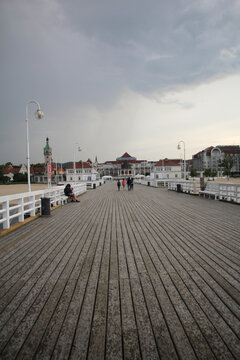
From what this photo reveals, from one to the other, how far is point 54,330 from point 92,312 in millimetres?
502

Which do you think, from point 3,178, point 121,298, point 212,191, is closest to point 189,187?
point 212,191

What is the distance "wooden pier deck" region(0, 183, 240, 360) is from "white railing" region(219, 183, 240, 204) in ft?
24.2

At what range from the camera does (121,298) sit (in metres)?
2.97

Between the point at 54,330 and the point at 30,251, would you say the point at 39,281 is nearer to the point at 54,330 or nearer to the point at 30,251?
the point at 54,330

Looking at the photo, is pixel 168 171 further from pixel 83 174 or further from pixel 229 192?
pixel 229 192

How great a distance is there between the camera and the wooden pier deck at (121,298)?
7.11 feet

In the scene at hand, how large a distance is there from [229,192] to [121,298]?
498 inches

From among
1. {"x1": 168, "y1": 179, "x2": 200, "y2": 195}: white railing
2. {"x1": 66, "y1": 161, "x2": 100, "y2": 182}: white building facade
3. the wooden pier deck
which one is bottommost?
the wooden pier deck

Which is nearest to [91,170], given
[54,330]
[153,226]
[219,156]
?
[153,226]

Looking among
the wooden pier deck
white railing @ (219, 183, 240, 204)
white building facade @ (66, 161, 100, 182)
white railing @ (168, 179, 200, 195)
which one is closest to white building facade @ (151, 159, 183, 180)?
white building facade @ (66, 161, 100, 182)

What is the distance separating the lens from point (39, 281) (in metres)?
3.49

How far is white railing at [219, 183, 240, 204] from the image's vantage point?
40.1 ft

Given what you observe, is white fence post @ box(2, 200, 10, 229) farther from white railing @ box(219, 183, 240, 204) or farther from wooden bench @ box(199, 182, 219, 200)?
wooden bench @ box(199, 182, 219, 200)

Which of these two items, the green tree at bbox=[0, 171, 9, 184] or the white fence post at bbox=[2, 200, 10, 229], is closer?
the white fence post at bbox=[2, 200, 10, 229]
